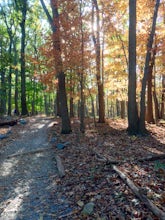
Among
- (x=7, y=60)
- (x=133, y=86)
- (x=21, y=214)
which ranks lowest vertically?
(x=21, y=214)

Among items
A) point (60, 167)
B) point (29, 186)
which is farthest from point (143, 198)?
point (60, 167)

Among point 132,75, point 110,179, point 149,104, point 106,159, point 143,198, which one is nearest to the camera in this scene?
point 143,198

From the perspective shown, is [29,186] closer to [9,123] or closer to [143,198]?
[143,198]

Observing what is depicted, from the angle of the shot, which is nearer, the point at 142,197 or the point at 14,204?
the point at 142,197

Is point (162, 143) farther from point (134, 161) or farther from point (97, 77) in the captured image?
point (97, 77)

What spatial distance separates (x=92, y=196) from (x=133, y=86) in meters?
7.23

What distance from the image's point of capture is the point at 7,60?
49.9 ft

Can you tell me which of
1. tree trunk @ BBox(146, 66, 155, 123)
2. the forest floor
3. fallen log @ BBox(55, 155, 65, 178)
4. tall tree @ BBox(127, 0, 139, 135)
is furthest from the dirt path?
tree trunk @ BBox(146, 66, 155, 123)

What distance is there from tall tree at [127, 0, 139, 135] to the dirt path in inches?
169

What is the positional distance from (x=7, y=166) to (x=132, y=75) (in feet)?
22.5

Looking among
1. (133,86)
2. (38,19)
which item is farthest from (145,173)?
(38,19)

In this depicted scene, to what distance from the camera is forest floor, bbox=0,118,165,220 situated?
4.22 metres

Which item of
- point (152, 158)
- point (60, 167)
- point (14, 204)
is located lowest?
point (14, 204)

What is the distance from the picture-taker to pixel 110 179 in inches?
212
